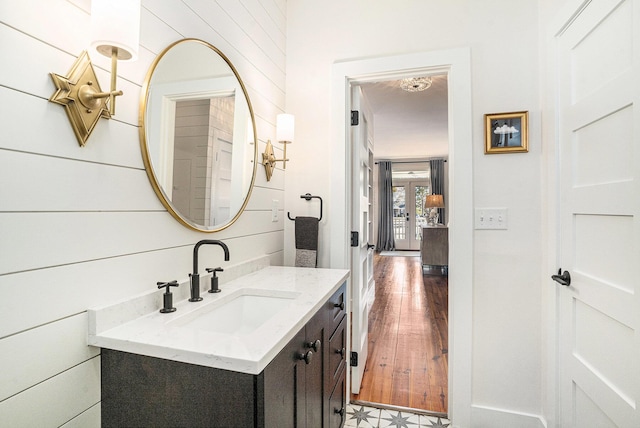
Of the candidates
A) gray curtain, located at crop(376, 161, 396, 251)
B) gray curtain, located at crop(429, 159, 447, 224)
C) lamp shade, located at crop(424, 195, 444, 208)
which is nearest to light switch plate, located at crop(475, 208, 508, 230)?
lamp shade, located at crop(424, 195, 444, 208)

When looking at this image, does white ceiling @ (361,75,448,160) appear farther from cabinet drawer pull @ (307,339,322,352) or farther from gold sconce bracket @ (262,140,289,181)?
cabinet drawer pull @ (307,339,322,352)

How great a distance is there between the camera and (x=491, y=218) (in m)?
1.85

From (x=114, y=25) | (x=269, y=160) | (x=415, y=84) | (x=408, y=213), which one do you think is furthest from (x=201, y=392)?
(x=408, y=213)

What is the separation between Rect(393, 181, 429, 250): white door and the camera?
960 cm

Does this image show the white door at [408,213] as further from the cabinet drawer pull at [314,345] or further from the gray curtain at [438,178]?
the cabinet drawer pull at [314,345]

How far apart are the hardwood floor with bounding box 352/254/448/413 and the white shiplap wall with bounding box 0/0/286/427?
5.93 feet

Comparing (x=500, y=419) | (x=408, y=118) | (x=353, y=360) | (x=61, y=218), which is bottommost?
(x=500, y=419)

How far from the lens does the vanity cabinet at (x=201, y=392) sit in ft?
2.59

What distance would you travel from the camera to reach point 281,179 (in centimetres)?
216

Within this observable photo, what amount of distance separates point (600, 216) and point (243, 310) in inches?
57.8

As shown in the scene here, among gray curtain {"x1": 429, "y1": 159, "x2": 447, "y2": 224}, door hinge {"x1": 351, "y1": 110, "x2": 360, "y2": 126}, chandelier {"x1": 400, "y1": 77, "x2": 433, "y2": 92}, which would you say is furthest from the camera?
gray curtain {"x1": 429, "y1": 159, "x2": 447, "y2": 224}

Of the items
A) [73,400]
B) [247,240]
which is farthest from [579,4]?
[73,400]

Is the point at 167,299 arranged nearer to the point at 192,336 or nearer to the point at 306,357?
the point at 192,336

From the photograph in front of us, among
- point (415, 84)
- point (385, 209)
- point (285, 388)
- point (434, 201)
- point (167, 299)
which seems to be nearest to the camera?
point (285, 388)
